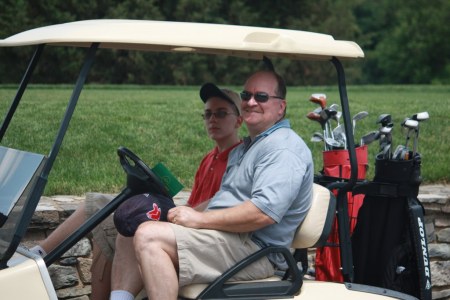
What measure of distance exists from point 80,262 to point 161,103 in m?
5.45

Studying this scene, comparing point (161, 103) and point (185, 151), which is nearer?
point (185, 151)

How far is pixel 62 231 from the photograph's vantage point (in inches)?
154

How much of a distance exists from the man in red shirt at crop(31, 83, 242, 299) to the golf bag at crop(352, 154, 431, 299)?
685 millimetres

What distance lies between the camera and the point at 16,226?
123 inches

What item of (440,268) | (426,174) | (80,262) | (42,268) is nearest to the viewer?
(42,268)

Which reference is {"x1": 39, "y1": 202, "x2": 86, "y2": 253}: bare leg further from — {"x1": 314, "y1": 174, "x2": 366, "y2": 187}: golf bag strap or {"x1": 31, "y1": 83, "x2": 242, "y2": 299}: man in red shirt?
{"x1": 314, "y1": 174, "x2": 366, "y2": 187}: golf bag strap

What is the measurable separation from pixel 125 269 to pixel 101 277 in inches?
15.8

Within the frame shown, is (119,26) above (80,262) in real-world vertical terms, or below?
above

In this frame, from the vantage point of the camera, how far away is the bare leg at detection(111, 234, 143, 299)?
11.9 ft

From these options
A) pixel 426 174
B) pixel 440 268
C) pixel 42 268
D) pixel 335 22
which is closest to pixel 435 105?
pixel 426 174

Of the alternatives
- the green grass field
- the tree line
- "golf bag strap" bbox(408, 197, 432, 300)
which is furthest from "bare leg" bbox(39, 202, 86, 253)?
the tree line

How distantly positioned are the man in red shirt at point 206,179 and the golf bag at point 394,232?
0.68 meters

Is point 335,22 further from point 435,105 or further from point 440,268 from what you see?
point 440,268

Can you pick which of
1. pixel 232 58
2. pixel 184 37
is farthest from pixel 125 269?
pixel 232 58
